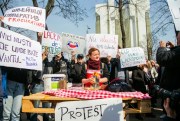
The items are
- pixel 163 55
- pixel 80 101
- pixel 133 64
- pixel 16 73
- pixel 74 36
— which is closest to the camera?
pixel 163 55

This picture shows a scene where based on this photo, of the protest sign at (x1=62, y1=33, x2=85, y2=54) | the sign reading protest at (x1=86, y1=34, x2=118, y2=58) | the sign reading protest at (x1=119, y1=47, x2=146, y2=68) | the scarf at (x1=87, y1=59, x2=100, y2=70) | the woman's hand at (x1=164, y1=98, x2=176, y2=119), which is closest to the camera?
the woman's hand at (x1=164, y1=98, x2=176, y2=119)

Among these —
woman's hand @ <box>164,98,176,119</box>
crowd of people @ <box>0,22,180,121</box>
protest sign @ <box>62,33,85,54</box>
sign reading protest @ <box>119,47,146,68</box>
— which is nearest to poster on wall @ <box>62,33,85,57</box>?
protest sign @ <box>62,33,85,54</box>

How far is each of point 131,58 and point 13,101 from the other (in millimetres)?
4012

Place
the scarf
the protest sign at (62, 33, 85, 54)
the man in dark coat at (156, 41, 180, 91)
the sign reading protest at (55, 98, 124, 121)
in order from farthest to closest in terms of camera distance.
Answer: the protest sign at (62, 33, 85, 54) < the scarf < the sign reading protest at (55, 98, 124, 121) < the man in dark coat at (156, 41, 180, 91)

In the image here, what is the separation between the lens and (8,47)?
4688mm

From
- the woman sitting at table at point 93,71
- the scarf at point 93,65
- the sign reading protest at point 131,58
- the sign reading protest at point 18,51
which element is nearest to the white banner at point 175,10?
the woman sitting at table at point 93,71

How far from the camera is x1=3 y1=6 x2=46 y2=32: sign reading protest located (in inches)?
216

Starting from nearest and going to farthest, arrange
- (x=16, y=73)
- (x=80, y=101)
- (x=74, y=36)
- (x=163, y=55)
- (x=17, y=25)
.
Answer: (x=163, y=55) → (x=80, y=101) → (x=16, y=73) → (x=17, y=25) → (x=74, y=36)

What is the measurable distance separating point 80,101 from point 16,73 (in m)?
1.74

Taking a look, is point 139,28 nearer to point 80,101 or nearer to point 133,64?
point 133,64

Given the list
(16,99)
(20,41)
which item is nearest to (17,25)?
(20,41)

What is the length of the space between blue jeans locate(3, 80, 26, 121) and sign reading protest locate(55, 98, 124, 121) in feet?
4.37

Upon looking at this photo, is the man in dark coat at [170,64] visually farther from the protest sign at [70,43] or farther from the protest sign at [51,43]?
the protest sign at [70,43]

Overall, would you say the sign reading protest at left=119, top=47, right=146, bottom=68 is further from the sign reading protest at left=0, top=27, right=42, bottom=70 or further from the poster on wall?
the sign reading protest at left=0, top=27, right=42, bottom=70
